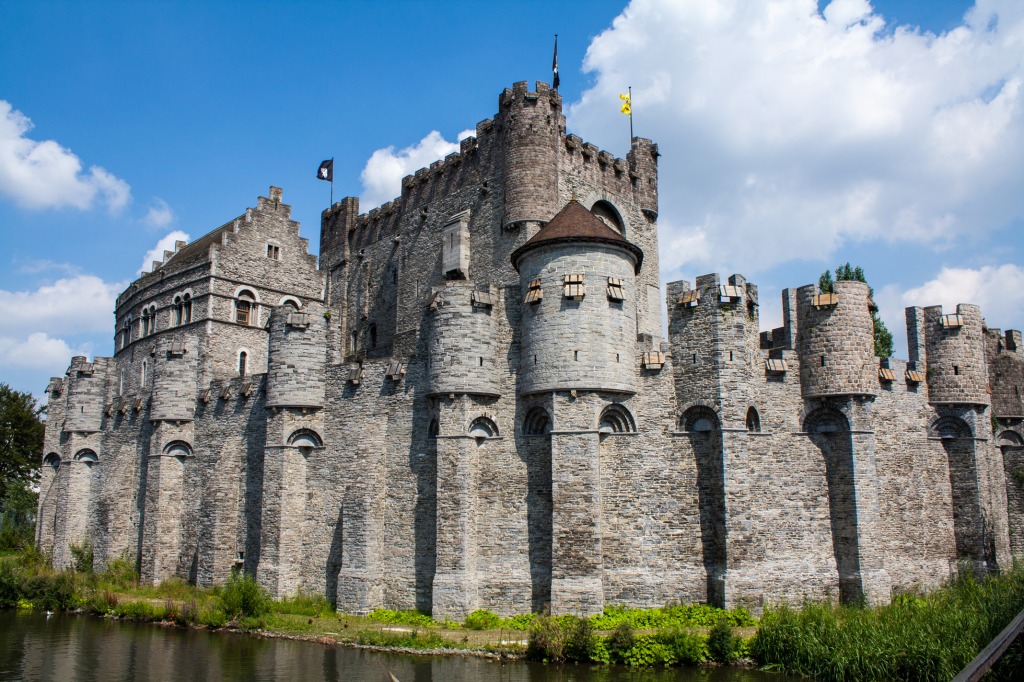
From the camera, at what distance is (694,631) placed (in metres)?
19.4

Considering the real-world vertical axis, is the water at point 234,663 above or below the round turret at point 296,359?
below

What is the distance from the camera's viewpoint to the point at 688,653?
62.0 ft

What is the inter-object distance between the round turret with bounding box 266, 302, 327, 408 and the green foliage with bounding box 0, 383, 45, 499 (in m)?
33.1

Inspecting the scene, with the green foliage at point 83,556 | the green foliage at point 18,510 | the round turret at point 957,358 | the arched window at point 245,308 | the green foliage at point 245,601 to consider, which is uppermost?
the arched window at point 245,308

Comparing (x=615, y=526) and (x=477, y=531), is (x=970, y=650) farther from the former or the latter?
(x=477, y=531)

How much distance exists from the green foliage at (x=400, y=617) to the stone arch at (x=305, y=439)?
6314 mm

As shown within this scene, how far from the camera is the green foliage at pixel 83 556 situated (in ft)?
113

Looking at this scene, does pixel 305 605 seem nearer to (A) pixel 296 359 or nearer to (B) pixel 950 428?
(A) pixel 296 359

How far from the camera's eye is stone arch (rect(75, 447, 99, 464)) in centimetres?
3825

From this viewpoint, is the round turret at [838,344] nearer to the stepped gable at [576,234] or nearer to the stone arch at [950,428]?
the stone arch at [950,428]

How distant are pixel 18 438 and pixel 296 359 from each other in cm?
3602

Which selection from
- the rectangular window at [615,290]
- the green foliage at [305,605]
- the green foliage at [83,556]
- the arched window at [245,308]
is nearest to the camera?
the rectangular window at [615,290]

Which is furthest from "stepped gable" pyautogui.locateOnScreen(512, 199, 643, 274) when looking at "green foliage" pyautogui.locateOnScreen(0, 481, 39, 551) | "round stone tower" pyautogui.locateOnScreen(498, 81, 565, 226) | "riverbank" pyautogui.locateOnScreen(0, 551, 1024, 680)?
"green foliage" pyautogui.locateOnScreen(0, 481, 39, 551)

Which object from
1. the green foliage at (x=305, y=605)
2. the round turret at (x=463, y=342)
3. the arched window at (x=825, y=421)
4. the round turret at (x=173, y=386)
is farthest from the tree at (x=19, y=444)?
the arched window at (x=825, y=421)
